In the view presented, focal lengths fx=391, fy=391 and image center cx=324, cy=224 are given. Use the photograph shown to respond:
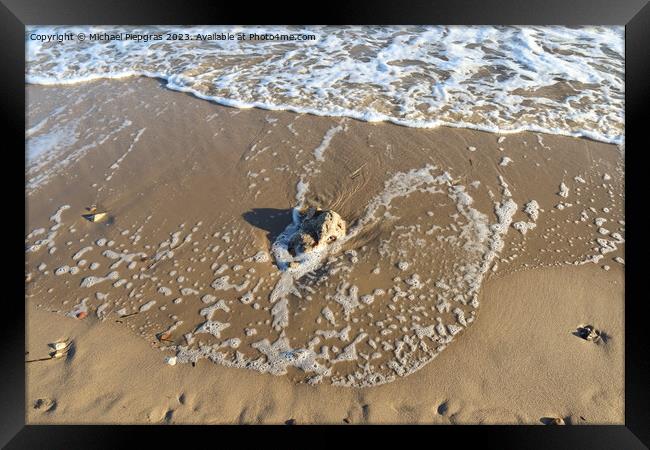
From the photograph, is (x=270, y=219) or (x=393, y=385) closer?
(x=393, y=385)

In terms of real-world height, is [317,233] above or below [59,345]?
above

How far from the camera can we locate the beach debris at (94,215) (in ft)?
10.9

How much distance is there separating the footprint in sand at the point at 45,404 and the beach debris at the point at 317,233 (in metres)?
1.70

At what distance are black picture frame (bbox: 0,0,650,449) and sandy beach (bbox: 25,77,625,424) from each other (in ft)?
0.61

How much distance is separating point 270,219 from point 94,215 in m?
1.53

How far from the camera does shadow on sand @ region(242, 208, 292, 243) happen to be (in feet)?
10.3

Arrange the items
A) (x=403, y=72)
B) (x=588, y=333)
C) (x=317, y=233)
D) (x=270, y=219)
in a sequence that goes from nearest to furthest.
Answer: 1. (x=588, y=333)
2. (x=317, y=233)
3. (x=270, y=219)
4. (x=403, y=72)

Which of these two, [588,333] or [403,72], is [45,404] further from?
[403,72]

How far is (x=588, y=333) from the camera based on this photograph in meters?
2.45

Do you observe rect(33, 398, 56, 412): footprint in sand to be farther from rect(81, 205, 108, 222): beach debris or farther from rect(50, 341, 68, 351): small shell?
rect(81, 205, 108, 222): beach debris

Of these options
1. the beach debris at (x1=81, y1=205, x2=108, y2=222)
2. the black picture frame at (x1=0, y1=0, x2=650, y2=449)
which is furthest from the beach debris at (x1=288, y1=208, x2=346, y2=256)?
the beach debris at (x1=81, y1=205, x2=108, y2=222)

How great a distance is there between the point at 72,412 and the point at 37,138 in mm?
3222
